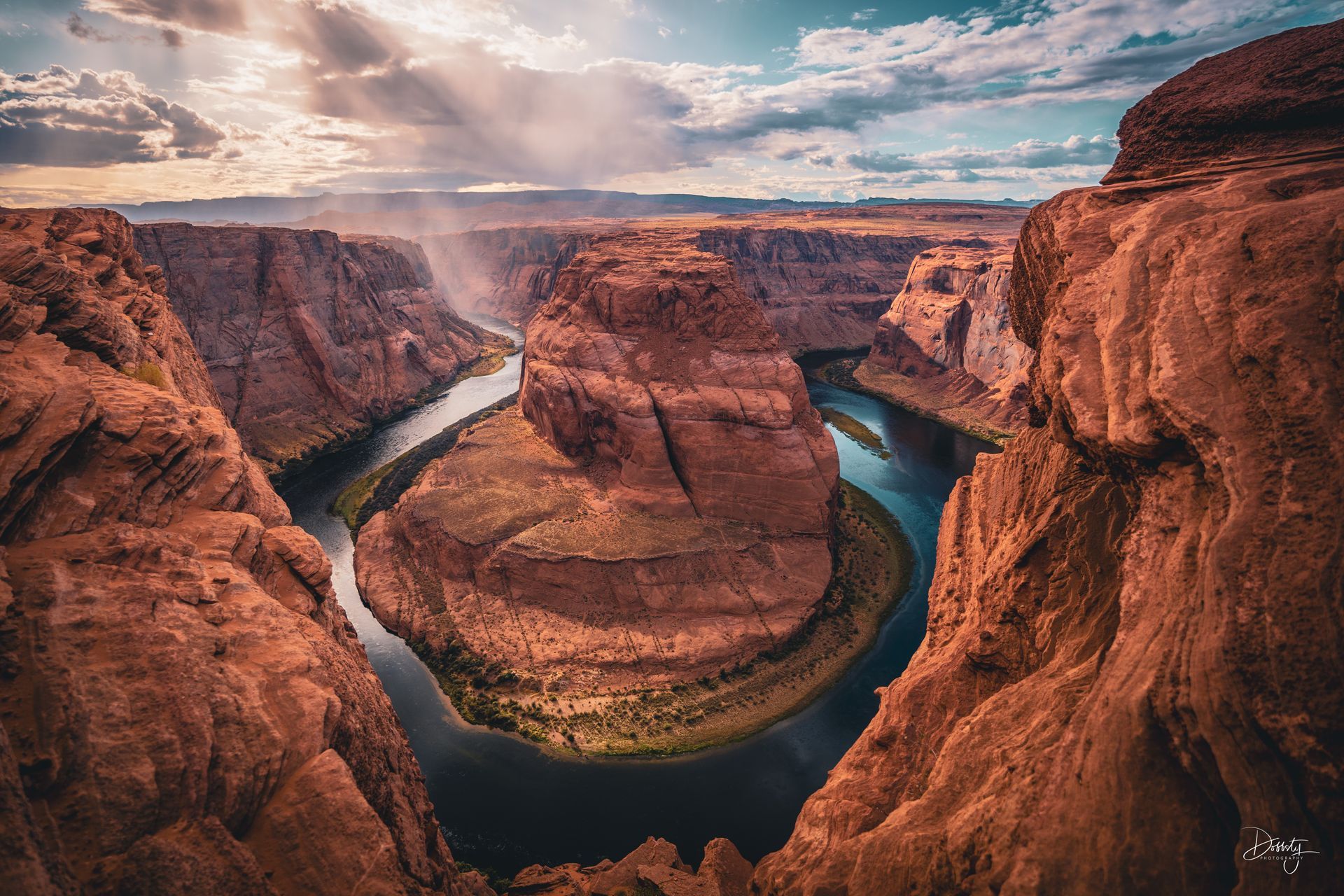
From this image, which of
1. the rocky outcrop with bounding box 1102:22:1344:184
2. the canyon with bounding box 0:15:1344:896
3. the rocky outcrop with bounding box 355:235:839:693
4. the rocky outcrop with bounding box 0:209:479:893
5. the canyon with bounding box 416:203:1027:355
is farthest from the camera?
the canyon with bounding box 416:203:1027:355

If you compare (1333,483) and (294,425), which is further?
(294,425)

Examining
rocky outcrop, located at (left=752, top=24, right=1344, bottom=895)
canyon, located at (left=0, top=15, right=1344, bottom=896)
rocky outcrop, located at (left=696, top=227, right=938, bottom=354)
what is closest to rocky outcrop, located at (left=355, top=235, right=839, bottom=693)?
canyon, located at (left=0, top=15, right=1344, bottom=896)

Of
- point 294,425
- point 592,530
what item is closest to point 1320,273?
point 592,530

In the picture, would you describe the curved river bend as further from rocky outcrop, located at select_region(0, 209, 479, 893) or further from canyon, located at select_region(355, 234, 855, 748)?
rocky outcrop, located at select_region(0, 209, 479, 893)

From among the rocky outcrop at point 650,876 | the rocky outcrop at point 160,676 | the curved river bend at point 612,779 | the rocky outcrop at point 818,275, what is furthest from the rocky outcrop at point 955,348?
the rocky outcrop at point 160,676

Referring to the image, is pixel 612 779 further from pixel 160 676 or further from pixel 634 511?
pixel 160 676

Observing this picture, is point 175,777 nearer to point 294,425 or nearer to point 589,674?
point 589,674
